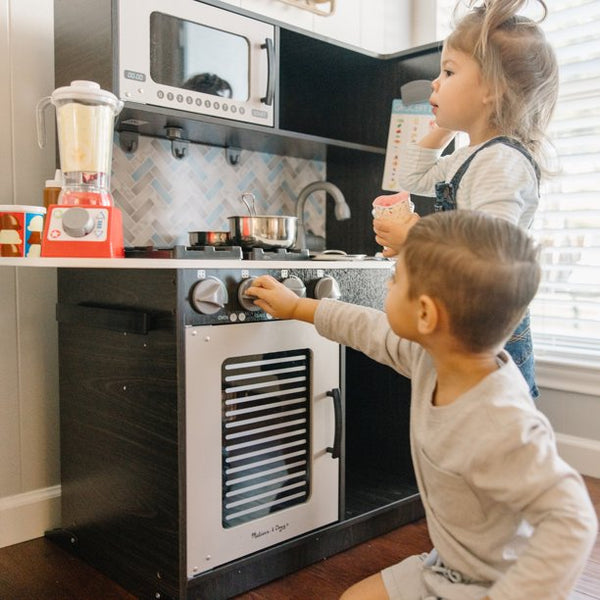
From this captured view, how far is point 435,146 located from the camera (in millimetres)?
1554

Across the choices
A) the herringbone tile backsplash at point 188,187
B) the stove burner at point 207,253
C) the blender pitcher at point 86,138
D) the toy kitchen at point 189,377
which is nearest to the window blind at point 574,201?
the toy kitchen at point 189,377

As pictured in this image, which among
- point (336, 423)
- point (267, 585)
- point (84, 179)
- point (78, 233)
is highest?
point (84, 179)

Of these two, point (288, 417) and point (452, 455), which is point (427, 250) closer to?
point (452, 455)

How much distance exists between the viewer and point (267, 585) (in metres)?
1.47

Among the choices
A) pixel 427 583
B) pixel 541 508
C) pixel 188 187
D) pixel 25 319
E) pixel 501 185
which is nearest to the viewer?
pixel 541 508

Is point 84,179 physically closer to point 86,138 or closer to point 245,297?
point 86,138

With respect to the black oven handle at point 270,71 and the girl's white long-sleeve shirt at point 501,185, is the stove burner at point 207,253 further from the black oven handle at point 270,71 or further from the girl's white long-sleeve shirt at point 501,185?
the black oven handle at point 270,71

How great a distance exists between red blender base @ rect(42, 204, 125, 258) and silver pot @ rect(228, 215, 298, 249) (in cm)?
34

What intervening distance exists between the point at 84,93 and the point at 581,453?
6.28 feet

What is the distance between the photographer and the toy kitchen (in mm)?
1292

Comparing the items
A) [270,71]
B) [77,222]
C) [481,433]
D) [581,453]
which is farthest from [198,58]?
[581,453]

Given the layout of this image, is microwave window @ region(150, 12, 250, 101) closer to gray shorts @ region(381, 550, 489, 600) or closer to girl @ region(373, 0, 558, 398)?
girl @ region(373, 0, 558, 398)

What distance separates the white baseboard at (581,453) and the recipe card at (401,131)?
106 cm

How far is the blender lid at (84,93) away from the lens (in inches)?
55.9
